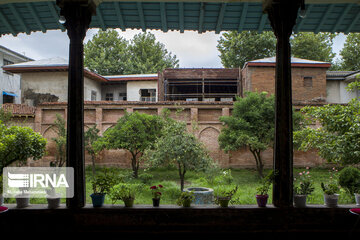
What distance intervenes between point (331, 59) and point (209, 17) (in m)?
24.8

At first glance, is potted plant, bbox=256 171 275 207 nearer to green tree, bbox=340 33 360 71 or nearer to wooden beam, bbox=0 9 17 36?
wooden beam, bbox=0 9 17 36

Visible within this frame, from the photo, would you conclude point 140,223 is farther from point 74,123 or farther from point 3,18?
point 3,18

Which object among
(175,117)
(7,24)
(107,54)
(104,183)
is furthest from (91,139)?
(107,54)

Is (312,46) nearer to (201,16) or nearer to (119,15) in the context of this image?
(201,16)

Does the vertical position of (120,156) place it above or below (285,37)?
below

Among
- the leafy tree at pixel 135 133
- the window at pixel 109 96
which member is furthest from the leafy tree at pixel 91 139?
the window at pixel 109 96

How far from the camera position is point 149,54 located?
94.3ft

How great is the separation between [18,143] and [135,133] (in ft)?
19.0

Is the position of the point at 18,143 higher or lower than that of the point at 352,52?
lower

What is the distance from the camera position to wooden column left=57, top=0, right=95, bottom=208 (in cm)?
333

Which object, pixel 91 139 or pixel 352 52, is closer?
pixel 91 139

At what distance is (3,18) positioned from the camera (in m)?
4.03

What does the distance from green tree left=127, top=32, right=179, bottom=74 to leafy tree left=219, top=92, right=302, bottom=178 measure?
1606 centimetres

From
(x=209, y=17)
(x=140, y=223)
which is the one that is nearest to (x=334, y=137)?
(x=209, y=17)
